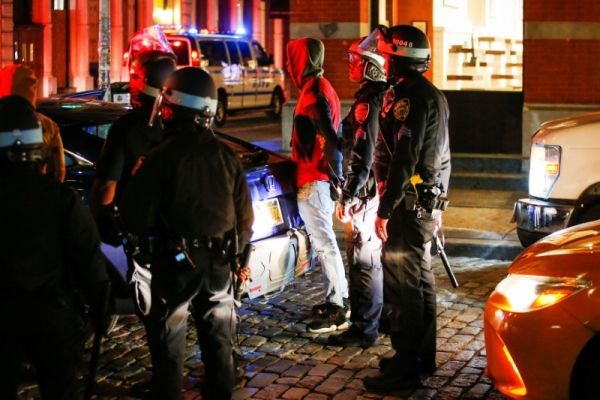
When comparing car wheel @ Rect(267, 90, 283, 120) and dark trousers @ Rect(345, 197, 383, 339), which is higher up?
car wheel @ Rect(267, 90, 283, 120)

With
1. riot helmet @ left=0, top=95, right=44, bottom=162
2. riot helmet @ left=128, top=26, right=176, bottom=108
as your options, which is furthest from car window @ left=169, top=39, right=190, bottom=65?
riot helmet @ left=0, top=95, right=44, bottom=162

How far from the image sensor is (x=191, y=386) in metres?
6.04

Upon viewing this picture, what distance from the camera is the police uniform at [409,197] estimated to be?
19.1 ft

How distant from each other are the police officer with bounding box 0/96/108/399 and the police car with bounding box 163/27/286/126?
19.7m

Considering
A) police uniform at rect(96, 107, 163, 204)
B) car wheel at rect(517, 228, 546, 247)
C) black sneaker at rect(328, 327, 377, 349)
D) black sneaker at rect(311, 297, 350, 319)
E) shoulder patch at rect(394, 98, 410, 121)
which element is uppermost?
shoulder patch at rect(394, 98, 410, 121)

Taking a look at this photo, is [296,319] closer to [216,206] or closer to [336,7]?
[216,206]

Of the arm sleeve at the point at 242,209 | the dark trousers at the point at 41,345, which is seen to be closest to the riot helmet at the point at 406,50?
the arm sleeve at the point at 242,209

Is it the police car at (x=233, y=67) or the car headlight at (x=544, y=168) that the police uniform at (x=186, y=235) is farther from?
the police car at (x=233, y=67)

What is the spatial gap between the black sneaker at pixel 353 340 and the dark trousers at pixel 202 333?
6.54 ft

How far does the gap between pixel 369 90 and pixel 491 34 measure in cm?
886

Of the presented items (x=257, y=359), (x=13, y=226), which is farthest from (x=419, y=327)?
(x=13, y=226)

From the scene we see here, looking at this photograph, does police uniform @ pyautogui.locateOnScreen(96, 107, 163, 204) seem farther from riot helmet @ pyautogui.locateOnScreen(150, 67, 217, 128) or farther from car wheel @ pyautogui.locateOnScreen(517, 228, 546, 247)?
car wheel @ pyautogui.locateOnScreen(517, 228, 546, 247)

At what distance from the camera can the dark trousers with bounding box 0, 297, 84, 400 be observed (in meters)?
4.21

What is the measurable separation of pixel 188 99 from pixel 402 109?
1523 mm
